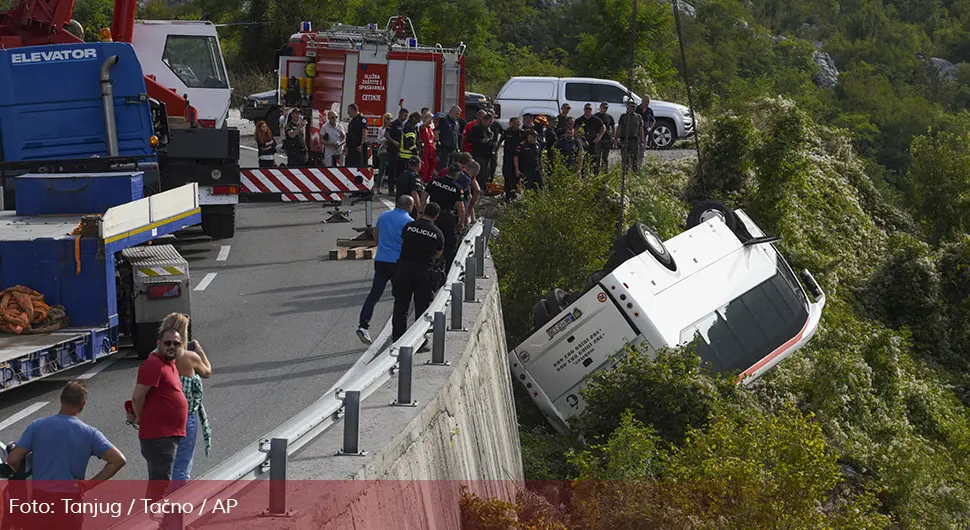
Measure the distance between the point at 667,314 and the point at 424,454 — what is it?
6.58m

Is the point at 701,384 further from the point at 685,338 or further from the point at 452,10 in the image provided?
the point at 452,10

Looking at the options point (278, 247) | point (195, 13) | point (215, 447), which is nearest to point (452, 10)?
point (195, 13)

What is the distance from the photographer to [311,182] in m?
20.2

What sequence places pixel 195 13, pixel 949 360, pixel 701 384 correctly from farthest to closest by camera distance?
pixel 195 13 → pixel 949 360 → pixel 701 384

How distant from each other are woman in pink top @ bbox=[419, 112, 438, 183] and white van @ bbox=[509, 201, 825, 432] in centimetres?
733

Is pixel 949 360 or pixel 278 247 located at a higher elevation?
pixel 278 247

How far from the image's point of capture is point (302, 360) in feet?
43.1


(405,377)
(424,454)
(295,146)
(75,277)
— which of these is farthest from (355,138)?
(424,454)

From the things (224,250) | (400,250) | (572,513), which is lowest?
(224,250)

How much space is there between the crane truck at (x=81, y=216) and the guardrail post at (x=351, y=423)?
18.5 feet

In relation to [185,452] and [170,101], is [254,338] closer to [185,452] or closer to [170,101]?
[185,452]

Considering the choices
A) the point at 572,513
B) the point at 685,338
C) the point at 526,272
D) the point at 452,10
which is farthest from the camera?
the point at 452,10

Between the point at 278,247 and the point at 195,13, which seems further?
the point at 195,13

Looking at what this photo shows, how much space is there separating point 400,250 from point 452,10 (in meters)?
35.5
